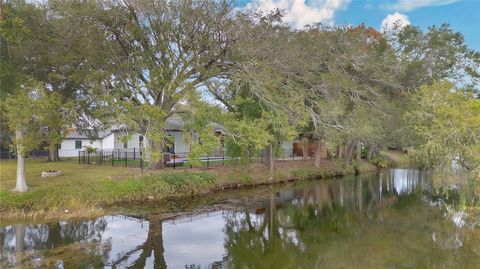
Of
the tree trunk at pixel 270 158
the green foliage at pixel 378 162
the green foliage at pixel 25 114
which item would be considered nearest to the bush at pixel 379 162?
the green foliage at pixel 378 162

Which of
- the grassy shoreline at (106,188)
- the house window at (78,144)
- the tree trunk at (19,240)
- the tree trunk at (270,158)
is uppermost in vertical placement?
the house window at (78,144)

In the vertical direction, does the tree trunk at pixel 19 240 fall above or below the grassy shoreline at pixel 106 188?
below

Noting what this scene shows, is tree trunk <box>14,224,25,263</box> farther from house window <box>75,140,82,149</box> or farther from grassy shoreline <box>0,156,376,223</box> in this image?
house window <box>75,140,82,149</box>

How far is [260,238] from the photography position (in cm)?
1268

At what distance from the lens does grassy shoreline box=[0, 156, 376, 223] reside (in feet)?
47.8

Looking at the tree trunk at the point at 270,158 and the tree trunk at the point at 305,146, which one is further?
the tree trunk at the point at 305,146

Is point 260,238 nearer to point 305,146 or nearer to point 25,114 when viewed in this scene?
point 25,114

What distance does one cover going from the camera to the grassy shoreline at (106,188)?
574 inches

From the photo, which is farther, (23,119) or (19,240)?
(23,119)

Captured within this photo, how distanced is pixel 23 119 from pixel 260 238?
392 inches

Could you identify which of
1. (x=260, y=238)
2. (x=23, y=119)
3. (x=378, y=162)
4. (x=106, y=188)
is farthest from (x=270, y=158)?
(x=378, y=162)

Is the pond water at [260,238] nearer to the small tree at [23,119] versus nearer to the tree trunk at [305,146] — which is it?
the small tree at [23,119]

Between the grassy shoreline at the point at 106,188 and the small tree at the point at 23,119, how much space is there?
3.42 feet

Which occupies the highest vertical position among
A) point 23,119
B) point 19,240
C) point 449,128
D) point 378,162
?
point 23,119
